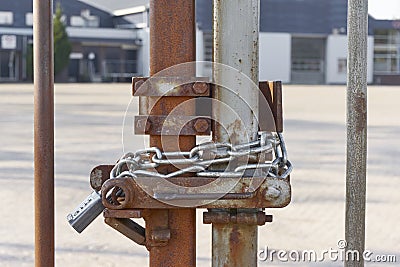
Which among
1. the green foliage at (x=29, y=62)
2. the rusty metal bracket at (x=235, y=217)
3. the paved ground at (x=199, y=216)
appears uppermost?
the green foliage at (x=29, y=62)

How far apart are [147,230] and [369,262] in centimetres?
302

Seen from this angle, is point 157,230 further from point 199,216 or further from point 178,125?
point 199,216

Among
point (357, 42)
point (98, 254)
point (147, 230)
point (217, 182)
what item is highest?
point (357, 42)

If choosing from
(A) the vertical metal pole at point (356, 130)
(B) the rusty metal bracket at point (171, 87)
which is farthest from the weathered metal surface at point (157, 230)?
(A) the vertical metal pole at point (356, 130)

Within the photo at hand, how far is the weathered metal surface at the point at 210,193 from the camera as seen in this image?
5.19 ft

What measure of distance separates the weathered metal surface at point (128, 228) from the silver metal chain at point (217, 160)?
10 cm

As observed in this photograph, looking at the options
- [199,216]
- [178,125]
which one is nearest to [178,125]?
[178,125]

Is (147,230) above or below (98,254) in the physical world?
above

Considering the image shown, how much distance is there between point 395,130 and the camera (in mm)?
14062

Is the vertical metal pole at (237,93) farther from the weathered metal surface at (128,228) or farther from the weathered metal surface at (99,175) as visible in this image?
the weathered metal surface at (99,175)

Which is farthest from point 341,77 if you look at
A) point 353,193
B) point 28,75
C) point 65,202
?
point 353,193

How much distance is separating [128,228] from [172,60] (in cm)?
37

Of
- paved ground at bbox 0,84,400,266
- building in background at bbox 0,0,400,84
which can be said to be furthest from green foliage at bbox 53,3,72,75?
paved ground at bbox 0,84,400,266

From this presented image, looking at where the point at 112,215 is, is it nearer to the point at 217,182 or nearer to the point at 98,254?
the point at 217,182
